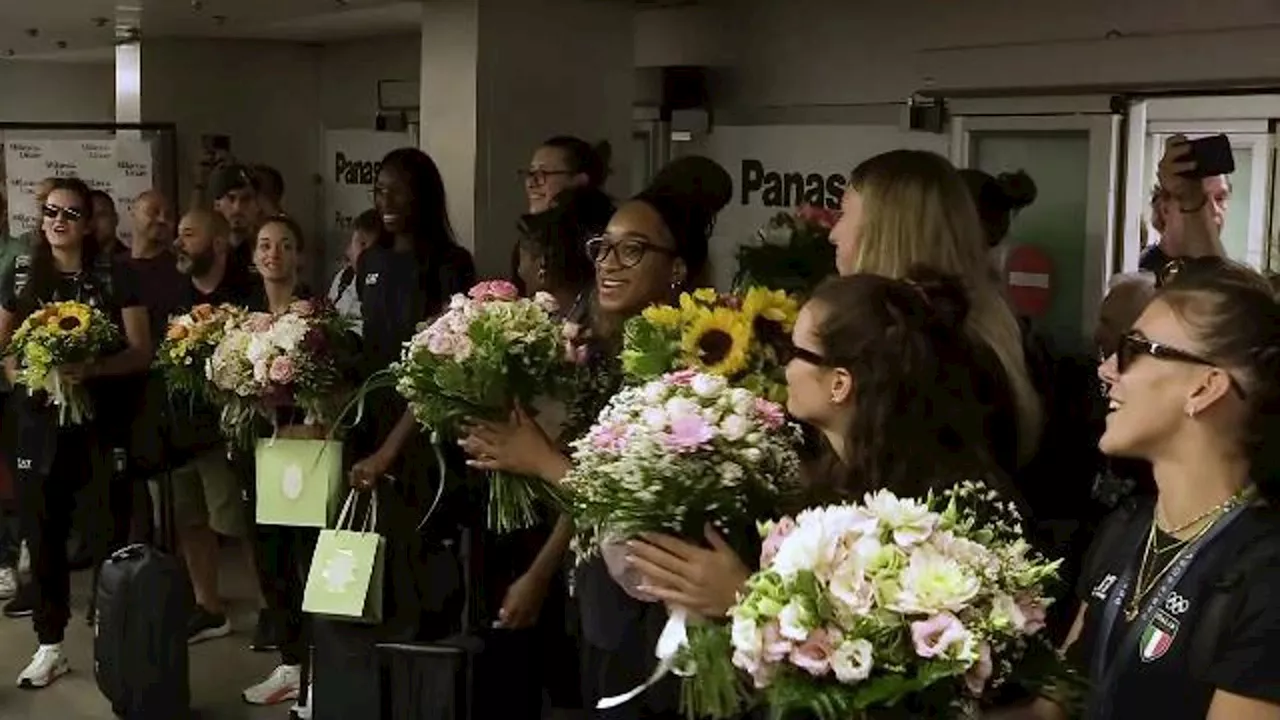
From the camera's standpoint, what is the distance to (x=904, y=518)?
6.43 ft

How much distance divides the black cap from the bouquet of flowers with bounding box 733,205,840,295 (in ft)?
13.3

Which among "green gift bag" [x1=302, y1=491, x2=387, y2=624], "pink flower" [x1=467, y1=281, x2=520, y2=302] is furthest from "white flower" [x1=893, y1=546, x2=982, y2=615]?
"green gift bag" [x1=302, y1=491, x2=387, y2=624]

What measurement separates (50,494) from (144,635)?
2.39 ft

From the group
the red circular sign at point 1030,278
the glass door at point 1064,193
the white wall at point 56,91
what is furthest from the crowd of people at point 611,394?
the white wall at point 56,91

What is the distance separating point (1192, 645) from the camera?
203 centimetres

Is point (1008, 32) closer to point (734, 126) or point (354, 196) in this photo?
point (734, 126)

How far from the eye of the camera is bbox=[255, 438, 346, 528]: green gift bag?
4223 millimetres

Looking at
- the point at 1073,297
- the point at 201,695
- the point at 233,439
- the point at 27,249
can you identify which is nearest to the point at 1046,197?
the point at 1073,297

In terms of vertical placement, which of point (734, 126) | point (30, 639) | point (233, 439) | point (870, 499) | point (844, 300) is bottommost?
point (30, 639)

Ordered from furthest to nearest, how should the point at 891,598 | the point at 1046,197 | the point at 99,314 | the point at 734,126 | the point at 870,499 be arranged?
the point at 734,126
the point at 1046,197
the point at 99,314
the point at 870,499
the point at 891,598

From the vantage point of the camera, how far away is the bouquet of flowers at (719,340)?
2.95 metres

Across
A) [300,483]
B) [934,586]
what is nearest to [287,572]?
[300,483]

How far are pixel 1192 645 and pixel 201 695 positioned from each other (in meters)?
4.37

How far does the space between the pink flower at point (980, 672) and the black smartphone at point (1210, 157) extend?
10.0 feet
